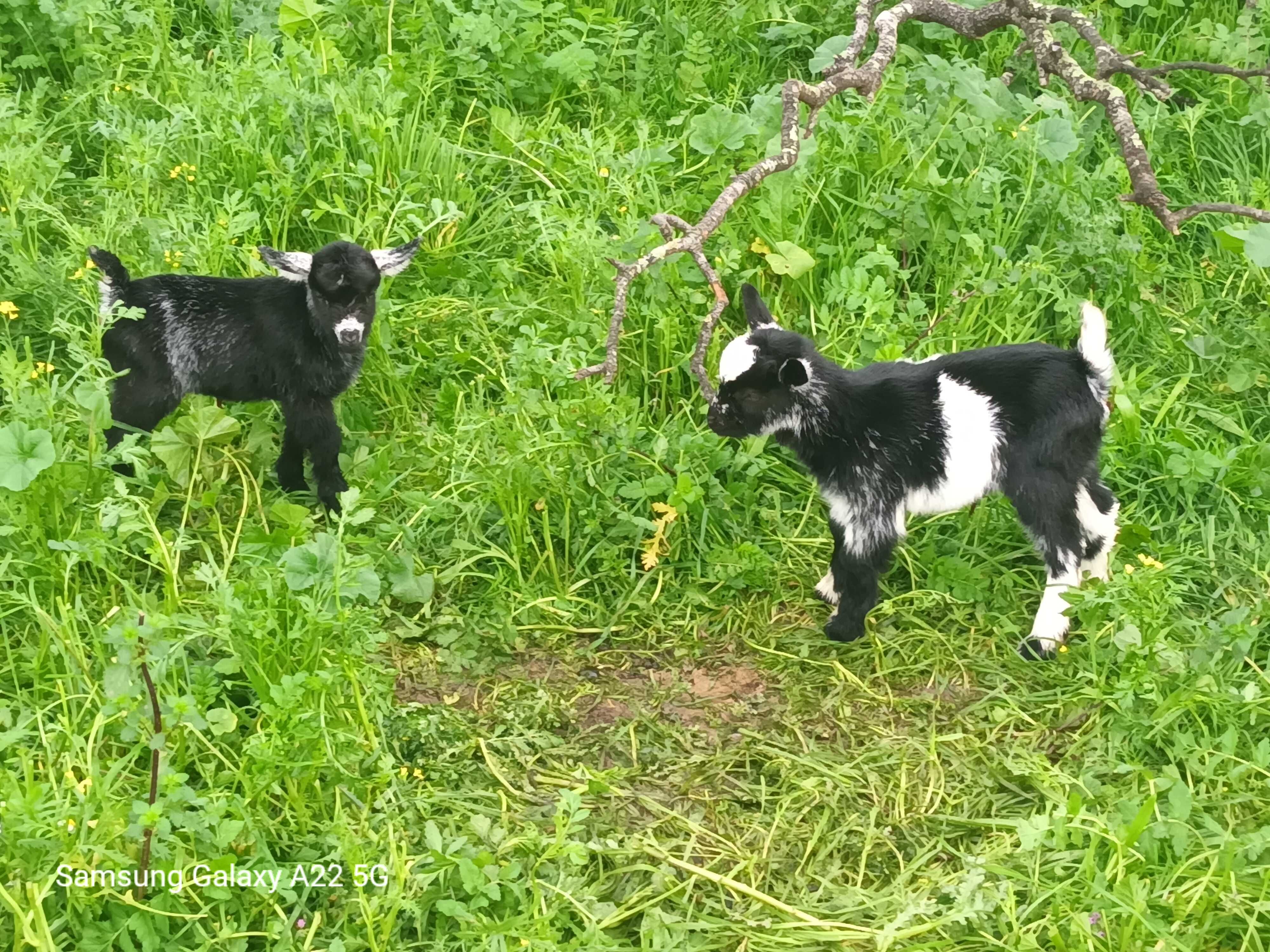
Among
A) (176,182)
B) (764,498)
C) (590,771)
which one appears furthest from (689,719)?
(176,182)

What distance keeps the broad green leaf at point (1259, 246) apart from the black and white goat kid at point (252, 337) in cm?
281

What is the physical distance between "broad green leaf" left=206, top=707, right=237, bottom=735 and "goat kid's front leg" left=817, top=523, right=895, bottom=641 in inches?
71.8

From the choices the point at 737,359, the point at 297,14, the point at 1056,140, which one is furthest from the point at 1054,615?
the point at 297,14

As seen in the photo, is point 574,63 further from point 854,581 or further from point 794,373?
point 854,581

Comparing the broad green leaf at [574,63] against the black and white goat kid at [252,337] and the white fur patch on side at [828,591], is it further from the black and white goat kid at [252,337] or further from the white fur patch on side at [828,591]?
the white fur patch on side at [828,591]

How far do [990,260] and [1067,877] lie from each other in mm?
2533

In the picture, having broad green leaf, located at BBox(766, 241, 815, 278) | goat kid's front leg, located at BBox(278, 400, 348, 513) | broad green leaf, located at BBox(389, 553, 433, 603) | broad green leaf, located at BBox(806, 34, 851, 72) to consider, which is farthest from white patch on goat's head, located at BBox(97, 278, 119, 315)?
broad green leaf, located at BBox(806, 34, 851, 72)

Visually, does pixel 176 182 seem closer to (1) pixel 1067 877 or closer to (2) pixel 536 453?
(2) pixel 536 453

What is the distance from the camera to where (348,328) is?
421cm

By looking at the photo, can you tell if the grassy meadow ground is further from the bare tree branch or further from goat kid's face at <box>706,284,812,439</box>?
goat kid's face at <box>706,284,812,439</box>

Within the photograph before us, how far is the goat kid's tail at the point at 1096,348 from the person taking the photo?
381 centimetres

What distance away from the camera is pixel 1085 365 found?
12.6ft

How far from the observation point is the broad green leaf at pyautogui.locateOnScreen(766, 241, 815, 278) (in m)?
4.80

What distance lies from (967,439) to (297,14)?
3.78 metres
